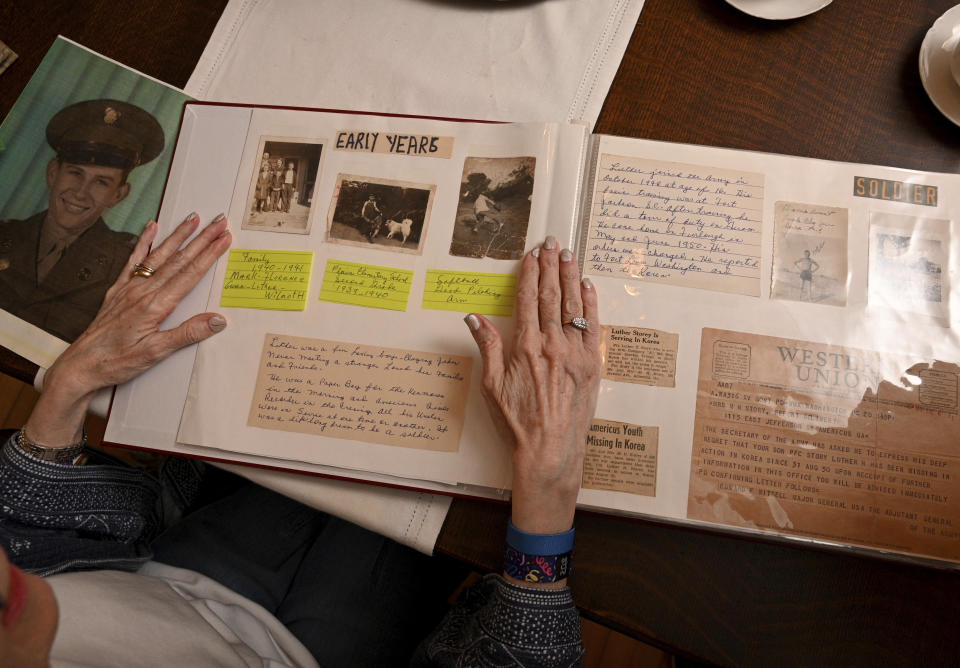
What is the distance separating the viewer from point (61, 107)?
81 centimetres

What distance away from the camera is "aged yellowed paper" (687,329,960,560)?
604 millimetres

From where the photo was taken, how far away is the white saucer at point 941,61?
711mm

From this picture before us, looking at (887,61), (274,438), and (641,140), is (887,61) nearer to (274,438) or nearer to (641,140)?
(641,140)

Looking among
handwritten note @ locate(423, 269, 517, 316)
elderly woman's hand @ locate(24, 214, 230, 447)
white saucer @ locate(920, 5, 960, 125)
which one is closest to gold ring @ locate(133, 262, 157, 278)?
elderly woman's hand @ locate(24, 214, 230, 447)

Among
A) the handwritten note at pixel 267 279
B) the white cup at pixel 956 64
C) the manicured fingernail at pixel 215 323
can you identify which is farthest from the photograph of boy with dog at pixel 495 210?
the white cup at pixel 956 64

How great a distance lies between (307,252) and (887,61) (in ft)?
2.70

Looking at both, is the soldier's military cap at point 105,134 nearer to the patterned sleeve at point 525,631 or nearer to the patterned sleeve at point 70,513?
the patterned sleeve at point 70,513

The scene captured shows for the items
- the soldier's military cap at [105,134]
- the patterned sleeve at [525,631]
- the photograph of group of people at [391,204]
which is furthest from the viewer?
the soldier's military cap at [105,134]

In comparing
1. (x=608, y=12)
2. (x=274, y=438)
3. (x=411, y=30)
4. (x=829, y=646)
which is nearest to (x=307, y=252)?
(x=274, y=438)

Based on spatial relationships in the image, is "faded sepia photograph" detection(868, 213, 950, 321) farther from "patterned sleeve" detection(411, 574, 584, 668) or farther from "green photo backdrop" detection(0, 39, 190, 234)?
"green photo backdrop" detection(0, 39, 190, 234)

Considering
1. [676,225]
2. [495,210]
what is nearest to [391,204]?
[495,210]

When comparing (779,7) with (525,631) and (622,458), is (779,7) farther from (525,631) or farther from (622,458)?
(525,631)

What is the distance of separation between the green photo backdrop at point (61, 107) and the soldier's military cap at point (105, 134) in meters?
0.01

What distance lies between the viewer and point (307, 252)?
28.4 inches
